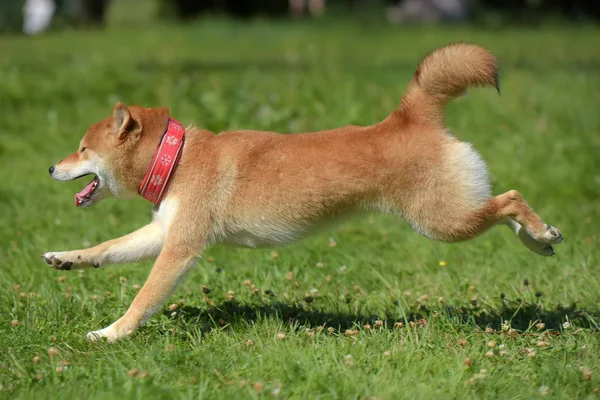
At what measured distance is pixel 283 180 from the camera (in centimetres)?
458

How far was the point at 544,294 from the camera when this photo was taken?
5.30m

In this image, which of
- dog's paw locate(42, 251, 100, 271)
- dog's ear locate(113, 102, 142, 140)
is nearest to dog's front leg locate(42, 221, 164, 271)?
dog's paw locate(42, 251, 100, 271)

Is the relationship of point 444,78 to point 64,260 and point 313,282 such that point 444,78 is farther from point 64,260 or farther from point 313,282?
point 64,260

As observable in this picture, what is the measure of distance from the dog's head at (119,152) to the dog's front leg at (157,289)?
49cm

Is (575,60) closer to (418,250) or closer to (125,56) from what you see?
(125,56)

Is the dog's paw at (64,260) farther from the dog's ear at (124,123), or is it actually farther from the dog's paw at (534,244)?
the dog's paw at (534,244)

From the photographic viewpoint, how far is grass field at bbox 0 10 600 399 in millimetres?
3889

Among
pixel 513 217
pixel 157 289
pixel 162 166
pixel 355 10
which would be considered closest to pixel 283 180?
pixel 162 166

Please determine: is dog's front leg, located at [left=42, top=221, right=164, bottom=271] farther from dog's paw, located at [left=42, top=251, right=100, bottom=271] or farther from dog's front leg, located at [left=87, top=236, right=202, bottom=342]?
dog's front leg, located at [left=87, top=236, right=202, bottom=342]

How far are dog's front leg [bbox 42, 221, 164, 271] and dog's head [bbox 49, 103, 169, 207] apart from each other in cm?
26

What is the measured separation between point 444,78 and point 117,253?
2.04m

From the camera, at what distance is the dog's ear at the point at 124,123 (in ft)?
15.3

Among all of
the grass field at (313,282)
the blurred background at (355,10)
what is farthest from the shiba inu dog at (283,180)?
the blurred background at (355,10)

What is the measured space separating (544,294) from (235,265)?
2.01 meters
